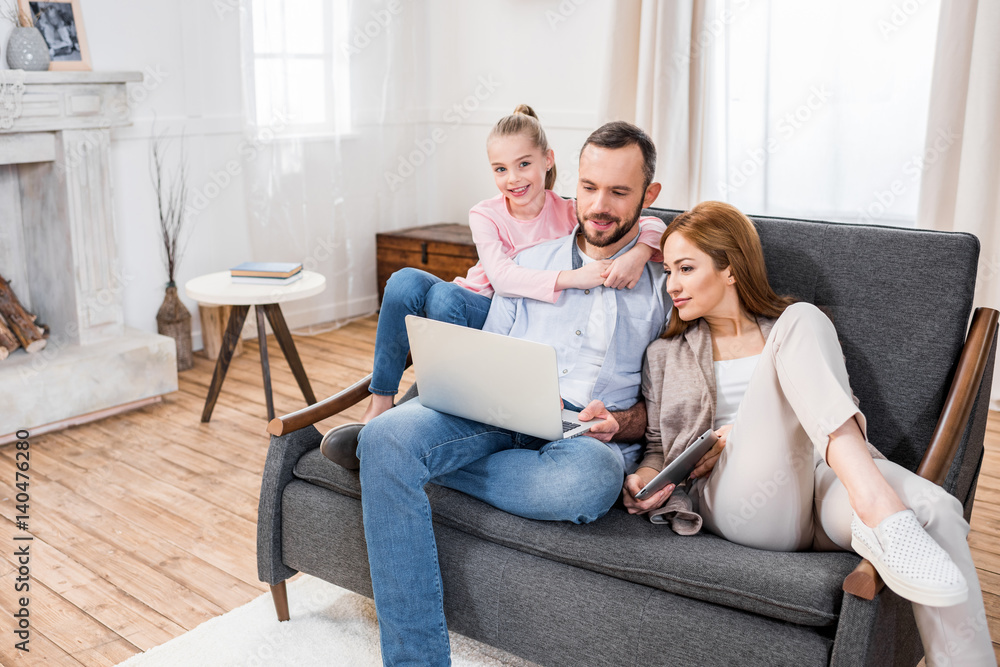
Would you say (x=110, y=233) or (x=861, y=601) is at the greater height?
(x=110, y=233)

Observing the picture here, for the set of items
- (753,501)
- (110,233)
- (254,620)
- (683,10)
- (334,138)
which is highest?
(683,10)

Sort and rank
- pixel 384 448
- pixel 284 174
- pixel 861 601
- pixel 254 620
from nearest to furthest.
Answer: pixel 861 601
pixel 384 448
pixel 254 620
pixel 284 174

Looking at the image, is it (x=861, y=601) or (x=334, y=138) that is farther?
(x=334, y=138)

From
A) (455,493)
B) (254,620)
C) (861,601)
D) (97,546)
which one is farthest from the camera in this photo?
(97,546)

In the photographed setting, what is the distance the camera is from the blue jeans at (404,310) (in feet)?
6.88

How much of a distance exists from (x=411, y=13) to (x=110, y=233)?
82.8 inches

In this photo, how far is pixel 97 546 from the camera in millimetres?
2314

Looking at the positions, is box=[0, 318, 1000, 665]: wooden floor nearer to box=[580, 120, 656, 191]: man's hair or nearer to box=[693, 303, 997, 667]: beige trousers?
box=[693, 303, 997, 667]: beige trousers

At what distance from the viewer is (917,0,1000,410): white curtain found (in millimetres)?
3139

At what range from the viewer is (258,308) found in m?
3.15

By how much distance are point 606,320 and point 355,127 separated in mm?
2862

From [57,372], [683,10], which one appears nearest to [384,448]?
[57,372]

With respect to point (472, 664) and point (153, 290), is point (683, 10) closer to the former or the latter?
point (153, 290)

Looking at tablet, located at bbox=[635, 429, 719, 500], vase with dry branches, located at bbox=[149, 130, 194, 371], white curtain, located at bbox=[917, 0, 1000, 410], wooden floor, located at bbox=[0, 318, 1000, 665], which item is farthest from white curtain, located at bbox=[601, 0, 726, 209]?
tablet, located at bbox=[635, 429, 719, 500]
